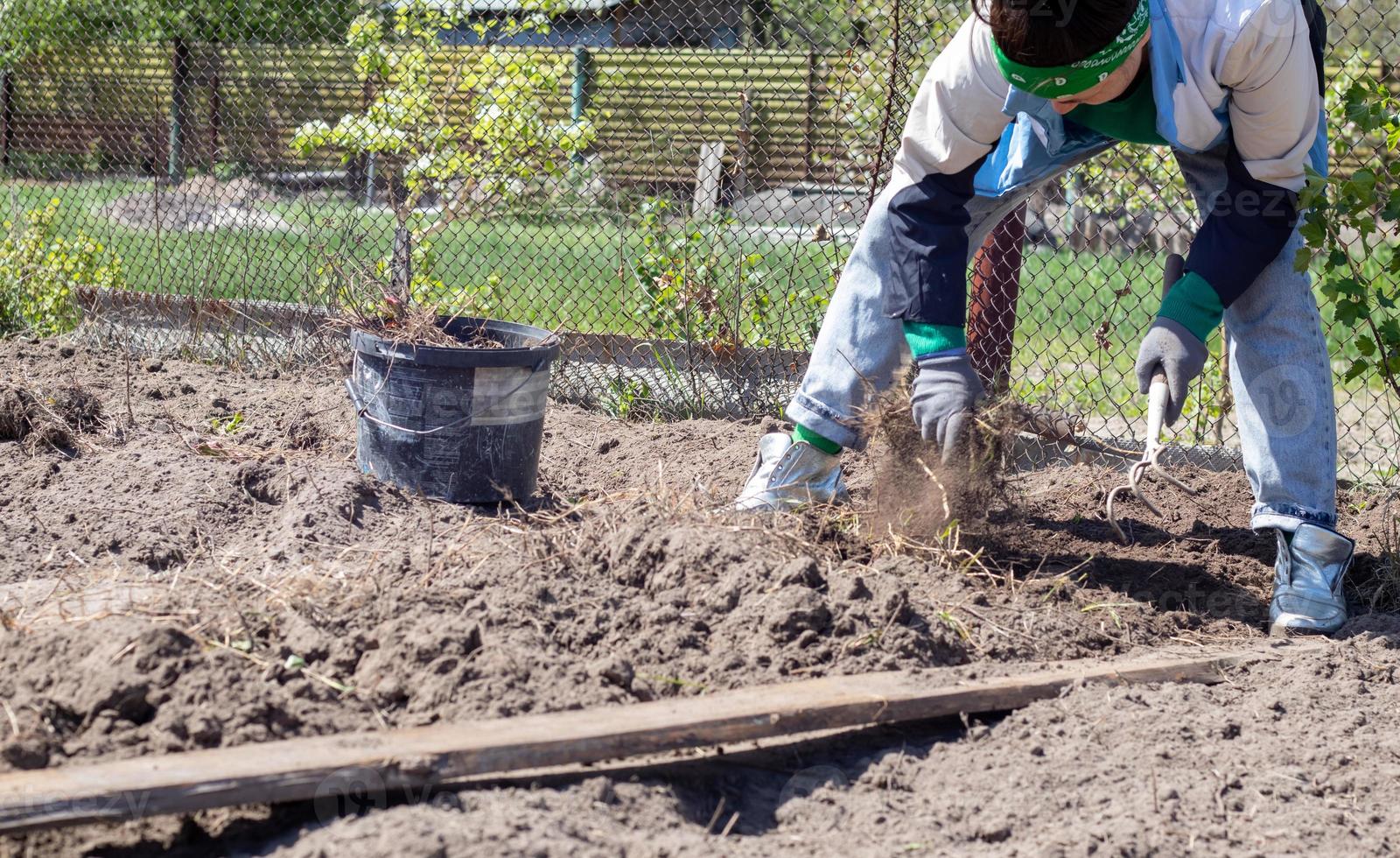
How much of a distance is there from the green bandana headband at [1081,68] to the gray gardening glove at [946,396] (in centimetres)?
63

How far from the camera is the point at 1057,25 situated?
225cm

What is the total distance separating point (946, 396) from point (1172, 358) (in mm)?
488

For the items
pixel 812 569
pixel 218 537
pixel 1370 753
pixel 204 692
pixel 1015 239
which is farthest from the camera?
pixel 1015 239

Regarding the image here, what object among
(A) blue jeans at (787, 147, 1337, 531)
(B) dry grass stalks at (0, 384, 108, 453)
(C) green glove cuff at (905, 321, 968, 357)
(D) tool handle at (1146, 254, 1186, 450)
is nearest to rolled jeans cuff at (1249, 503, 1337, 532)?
(A) blue jeans at (787, 147, 1337, 531)

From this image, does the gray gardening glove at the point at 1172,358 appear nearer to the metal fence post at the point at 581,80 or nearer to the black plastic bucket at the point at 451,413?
the black plastic bucket at the point at 451,413

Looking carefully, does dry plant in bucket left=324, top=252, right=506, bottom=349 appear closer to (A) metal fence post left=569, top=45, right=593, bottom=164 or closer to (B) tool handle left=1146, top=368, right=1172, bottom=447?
(B) tool handle left=1146, top=368, right=1172, bottom=447

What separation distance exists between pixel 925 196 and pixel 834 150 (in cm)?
186

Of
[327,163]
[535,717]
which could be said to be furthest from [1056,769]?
[327,163]

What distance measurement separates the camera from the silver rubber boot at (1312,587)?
111 inches

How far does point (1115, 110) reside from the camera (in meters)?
2.71

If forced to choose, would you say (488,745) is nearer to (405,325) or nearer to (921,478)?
(921,478)

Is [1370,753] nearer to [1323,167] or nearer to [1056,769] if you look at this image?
[1056,769]

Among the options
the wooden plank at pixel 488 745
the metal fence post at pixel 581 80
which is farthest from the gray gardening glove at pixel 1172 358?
the metal fence post at pixel 581 80

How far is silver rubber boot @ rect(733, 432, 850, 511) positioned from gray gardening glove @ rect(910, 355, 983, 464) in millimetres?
439
